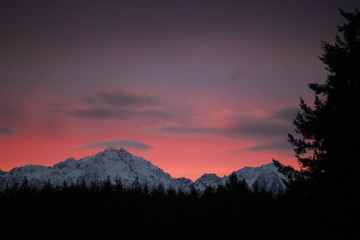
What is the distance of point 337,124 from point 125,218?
56.2 ft

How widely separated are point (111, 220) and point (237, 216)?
1484 cm

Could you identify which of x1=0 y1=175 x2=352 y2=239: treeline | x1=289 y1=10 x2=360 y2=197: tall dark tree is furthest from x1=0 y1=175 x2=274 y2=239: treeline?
x1=289 y1=10 x2=360 y2=197: tall dark tree

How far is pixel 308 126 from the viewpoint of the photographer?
46.7ft

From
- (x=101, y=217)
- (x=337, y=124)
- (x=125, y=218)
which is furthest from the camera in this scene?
(x=125, y=218)

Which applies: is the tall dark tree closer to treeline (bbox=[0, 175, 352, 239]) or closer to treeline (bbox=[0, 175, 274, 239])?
treeline (bbox=[0, 175, 352, 239])

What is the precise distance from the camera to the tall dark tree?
36.7ft

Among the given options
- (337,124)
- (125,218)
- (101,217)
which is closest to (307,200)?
(337,124)

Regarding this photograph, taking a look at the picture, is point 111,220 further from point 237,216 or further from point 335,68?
point 335,68

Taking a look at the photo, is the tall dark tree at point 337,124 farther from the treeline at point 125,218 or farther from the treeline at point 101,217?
the treeline at point 101,217

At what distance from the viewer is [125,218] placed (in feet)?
71.7

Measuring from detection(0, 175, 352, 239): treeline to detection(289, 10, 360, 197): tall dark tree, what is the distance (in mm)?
1694

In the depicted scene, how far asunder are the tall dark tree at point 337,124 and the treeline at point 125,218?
169 centimetres

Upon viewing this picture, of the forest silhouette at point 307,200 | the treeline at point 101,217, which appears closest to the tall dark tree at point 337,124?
the forest silhouette at point 307,200

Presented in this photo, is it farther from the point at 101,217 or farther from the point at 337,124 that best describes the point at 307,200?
the point at 101,217
